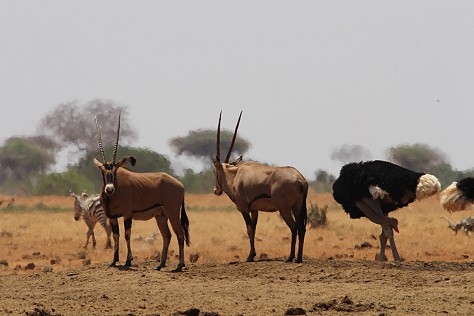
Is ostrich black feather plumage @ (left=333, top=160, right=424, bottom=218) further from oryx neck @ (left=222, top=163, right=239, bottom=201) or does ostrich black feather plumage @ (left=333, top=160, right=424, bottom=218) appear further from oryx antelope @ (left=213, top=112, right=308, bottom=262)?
oryx neck @ (left=222, top=163, right=239, bottom=201)

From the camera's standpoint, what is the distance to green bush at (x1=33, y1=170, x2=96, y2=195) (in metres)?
54.5

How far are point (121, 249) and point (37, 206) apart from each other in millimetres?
20367

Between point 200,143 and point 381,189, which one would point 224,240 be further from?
point 200,143

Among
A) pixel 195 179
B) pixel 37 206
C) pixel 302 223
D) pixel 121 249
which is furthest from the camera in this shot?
pixel 195 179

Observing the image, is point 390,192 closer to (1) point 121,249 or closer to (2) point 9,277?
(2) point 9,277

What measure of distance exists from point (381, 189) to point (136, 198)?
3.80m

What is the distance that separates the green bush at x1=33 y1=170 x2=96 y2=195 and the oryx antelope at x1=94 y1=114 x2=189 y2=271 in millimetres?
37538

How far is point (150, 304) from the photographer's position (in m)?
11.7

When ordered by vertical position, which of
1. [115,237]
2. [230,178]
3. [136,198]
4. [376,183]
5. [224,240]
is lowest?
[224,240]

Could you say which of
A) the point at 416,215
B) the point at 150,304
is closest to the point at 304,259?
the point at 150,304

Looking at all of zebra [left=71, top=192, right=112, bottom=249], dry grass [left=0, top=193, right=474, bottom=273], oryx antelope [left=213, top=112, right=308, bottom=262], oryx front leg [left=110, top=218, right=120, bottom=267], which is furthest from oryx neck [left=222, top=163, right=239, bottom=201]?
zebra [left=71, top=192, right=112, bottom=249]

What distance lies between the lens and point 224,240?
2575 centimetres

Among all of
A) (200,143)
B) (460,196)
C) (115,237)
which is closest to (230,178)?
(115,237)

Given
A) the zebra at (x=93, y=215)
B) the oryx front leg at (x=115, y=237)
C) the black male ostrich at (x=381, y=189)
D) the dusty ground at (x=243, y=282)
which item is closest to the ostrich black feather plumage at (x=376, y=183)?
the black male ostrich at (x=381, y=189)
